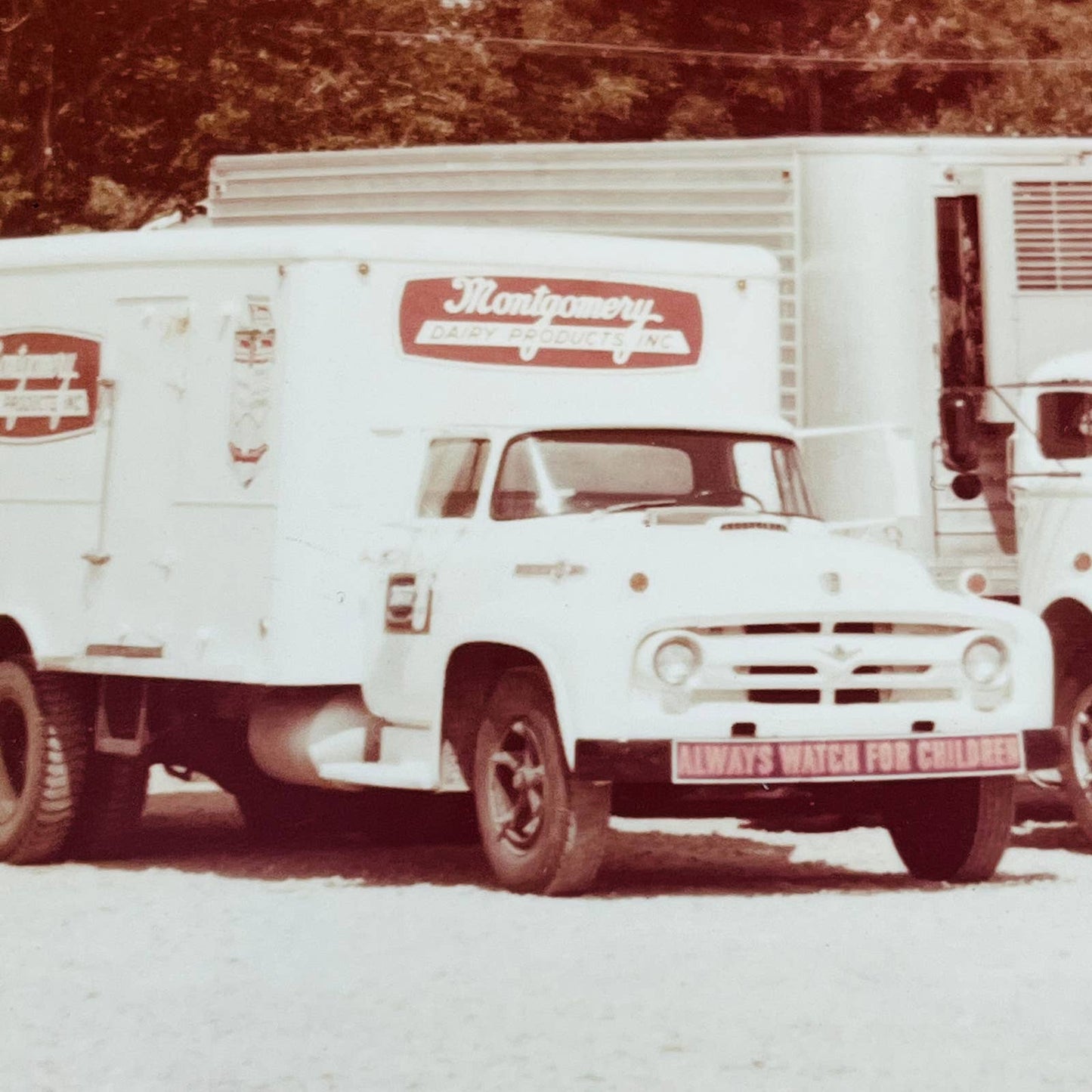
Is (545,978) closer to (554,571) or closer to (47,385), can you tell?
(554,571)

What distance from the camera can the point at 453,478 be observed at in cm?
1302

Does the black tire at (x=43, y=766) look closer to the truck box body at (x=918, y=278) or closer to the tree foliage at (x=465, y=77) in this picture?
the truck box body at (x=918, y=278)

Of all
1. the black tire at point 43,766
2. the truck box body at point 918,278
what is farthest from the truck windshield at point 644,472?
the black tire at point 43,766

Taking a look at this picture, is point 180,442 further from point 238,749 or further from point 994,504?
point 994,504

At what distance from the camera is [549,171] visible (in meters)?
17.1

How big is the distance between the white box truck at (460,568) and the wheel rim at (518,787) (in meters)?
0.02

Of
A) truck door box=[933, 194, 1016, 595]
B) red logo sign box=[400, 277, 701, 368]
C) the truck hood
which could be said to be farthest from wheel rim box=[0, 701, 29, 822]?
truck door box=[933, 194, 1016, 595]

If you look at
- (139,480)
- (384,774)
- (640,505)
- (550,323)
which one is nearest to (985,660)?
(640,505)

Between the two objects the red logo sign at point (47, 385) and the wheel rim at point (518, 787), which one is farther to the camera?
the red logo sign at point (47, 385)

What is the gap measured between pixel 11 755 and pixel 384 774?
2.50 metres

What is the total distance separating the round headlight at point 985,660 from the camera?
12.0 metres

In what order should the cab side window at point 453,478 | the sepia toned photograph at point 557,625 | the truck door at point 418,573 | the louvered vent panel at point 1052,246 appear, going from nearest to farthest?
the sepia toned photograph at point 557,625
the truck door at point 418,573
the cab side window at point 453,478
the louvered vent panel at point 1052,246

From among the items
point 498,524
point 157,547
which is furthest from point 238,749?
point 498,524

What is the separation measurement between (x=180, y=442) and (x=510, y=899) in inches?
113
